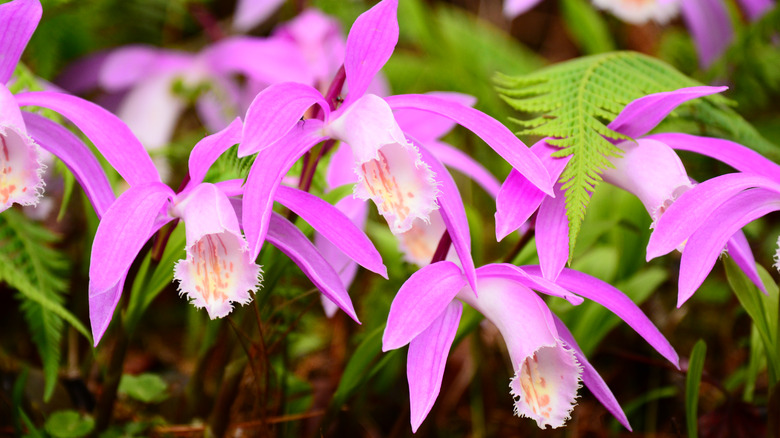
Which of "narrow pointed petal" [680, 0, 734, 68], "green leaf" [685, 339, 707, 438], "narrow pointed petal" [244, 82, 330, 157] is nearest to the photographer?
"narrow pointed petal" [244, 82, 330, 157]

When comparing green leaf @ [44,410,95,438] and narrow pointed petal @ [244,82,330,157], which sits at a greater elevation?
narrow pointed petal @ [244,82,330,157]

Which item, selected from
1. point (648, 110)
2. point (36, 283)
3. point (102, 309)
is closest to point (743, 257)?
point (648, 110)

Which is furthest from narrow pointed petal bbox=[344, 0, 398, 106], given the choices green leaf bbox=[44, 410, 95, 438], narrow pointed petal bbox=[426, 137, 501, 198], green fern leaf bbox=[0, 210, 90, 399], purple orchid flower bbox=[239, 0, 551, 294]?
green leaf bbox=[44, 410, 95, 438]

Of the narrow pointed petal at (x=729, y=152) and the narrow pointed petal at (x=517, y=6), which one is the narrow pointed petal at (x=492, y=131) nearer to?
the narrow pointed petal at (x=729, y=152)

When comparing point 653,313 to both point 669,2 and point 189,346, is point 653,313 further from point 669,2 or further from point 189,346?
point 189,346

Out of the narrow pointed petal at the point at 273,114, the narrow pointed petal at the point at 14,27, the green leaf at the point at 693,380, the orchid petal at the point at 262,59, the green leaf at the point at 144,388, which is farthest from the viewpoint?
the orchid petal at the point at 262,59

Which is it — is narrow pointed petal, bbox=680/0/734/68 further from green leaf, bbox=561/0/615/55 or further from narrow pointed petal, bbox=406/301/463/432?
narrow pointed petal, bbox=406/301/463/432

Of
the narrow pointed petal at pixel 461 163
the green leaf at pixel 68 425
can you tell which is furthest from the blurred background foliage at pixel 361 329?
the narrow pointed petal at pixel 461 163
